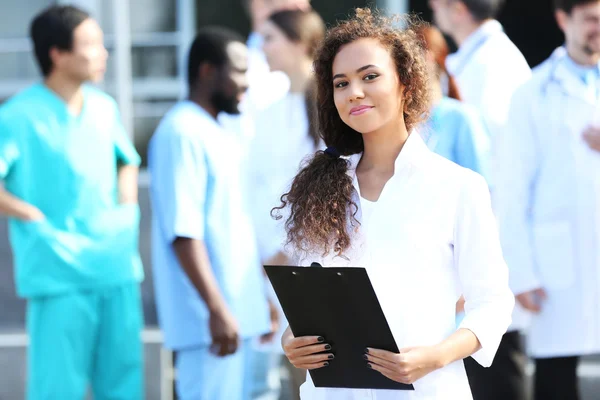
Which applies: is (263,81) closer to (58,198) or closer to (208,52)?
(208,52)

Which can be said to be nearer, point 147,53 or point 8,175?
point 8,175

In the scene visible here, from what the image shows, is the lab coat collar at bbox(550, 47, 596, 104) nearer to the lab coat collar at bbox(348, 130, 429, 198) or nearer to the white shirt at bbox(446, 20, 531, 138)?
the white shirt at bbox(446, 20, 531, 138)

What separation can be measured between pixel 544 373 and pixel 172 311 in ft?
4.57

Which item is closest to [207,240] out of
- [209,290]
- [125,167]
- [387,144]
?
[209,290]

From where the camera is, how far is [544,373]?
368 cm

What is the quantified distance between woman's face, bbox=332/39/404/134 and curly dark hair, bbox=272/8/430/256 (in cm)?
3

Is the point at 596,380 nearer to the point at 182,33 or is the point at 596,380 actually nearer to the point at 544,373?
the point at 544,373

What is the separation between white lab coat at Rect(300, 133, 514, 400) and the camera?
2029 millimetres

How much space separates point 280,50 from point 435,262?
2273 millimetres

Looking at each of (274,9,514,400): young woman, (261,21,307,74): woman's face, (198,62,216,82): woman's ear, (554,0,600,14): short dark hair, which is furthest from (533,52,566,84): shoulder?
(274,9,514,400): young woman

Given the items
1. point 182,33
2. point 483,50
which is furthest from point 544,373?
point 182,33

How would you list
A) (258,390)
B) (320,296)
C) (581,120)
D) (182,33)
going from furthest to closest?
(182,33), (258,390), (581,120), (320,296)

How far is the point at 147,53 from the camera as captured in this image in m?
11.2

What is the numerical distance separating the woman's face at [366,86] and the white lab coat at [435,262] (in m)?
0.13
